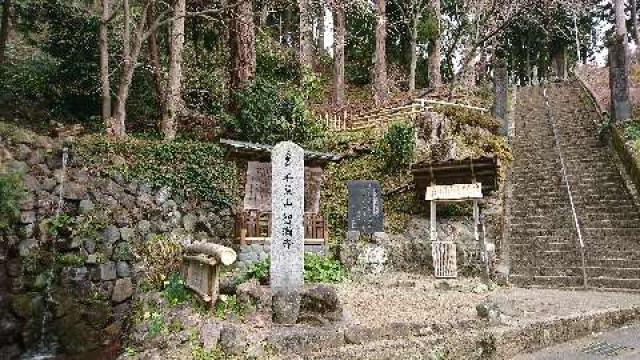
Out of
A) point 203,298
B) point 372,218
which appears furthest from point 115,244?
point 372,218

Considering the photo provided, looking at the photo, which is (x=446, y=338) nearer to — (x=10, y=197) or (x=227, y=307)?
(x=227, y=307)

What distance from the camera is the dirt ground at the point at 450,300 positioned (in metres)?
8.10

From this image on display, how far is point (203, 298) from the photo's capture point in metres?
7.83

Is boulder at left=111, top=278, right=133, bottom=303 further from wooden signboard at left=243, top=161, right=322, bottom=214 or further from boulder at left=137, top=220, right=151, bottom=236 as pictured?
Answer: wooden signboard at left=243, top=161, right=322, bottom=214

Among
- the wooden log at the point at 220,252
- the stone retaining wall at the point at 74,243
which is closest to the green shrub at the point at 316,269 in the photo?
the wooden log at the point at 220,252

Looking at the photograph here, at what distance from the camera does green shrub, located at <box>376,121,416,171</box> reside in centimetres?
1666

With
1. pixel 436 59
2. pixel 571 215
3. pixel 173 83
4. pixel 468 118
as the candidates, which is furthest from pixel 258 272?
pixel 436 59

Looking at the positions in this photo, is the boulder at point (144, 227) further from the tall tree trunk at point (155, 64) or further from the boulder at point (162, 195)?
the tall tree trunk at point (155, 64)

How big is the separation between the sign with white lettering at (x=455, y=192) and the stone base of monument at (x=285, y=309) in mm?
7359

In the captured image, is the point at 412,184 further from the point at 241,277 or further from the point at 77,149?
the point at 77,149

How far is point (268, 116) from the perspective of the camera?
1612cm

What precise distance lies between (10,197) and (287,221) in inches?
246

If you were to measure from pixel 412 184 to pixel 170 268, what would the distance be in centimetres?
834

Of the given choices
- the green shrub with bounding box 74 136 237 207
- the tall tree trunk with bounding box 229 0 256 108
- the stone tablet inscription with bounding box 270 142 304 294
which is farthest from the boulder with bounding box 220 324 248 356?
the tall tree trunk with bounding box 229 0 256 108
